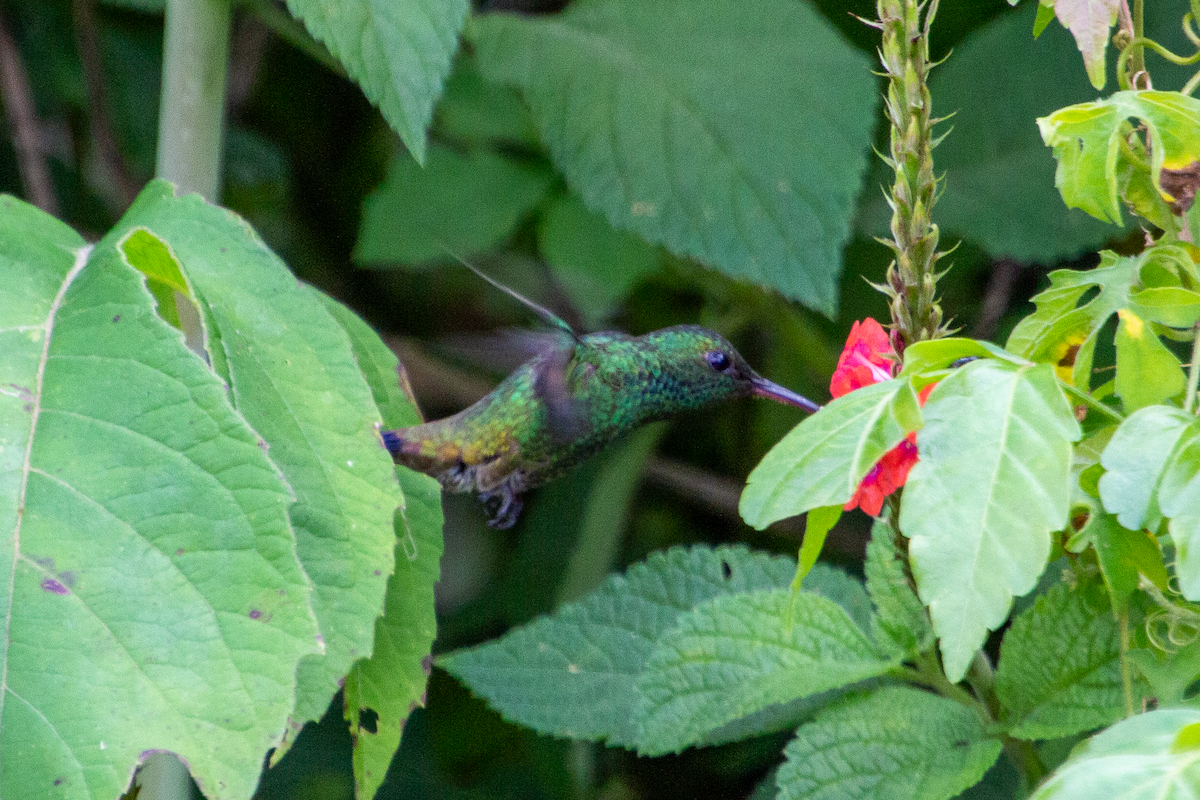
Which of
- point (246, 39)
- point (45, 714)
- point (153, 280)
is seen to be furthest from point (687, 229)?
point (246, 39)

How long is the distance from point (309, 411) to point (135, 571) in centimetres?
27

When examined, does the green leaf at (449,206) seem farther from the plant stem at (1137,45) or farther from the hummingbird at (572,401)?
the plant stem at (1137,45)

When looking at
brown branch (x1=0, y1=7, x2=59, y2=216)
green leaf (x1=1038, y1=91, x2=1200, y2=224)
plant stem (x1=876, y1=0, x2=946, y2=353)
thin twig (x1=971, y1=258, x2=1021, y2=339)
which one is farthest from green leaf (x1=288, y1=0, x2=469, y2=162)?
thin twig (x1=971, y1=258, x2=1021, y2=339)

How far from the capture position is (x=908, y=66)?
0.90 m

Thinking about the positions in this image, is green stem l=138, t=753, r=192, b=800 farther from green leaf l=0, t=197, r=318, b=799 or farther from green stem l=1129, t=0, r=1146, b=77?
green stem l=1129, t=0, r=1146, b=77

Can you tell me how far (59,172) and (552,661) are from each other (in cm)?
216

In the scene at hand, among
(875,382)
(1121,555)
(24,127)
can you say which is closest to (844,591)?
(875,382)

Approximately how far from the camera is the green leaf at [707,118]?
70.7 inches

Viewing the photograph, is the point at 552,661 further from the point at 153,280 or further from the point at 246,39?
the point at 246,39

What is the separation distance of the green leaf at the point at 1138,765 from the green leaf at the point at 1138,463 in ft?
0.48

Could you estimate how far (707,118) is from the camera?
196 cm

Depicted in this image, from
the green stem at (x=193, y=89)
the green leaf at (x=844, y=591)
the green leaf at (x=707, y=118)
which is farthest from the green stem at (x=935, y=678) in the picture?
the green stem at (x=193, y=89)

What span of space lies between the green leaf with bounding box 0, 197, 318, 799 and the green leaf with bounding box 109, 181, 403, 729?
11 centimetres

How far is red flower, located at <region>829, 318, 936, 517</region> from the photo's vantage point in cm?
105
